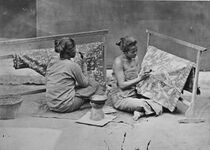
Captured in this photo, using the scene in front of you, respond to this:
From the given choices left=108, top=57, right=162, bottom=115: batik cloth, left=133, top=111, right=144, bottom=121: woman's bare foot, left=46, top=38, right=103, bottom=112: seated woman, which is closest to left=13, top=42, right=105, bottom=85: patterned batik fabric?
left=46, top=38, right=103, bottom=112: seated woman

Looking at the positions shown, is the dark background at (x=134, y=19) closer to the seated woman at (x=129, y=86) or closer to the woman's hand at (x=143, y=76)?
the seated woman at (x=129, y=86)

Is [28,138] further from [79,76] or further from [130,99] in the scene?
[130,99]

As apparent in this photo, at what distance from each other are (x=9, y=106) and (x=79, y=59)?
0.82 m

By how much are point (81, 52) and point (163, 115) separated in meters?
0.96

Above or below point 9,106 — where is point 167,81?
above

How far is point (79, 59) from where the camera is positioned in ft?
11.5

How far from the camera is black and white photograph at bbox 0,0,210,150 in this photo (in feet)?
8.77

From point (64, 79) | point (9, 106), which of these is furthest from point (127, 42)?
point (9, 106)

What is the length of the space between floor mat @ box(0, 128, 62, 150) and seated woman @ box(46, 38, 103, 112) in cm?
41

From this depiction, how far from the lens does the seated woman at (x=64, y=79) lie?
3201mm

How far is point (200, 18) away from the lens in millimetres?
4543

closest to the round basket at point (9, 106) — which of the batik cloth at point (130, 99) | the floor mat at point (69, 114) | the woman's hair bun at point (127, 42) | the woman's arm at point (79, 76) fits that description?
the floor mat at point (69, 114)

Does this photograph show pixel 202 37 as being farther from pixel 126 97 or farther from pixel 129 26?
pixel 126 97

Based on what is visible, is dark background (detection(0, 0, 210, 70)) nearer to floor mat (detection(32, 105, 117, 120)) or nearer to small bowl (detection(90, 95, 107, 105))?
floor mat (detection(32, 105, 117, 120))
